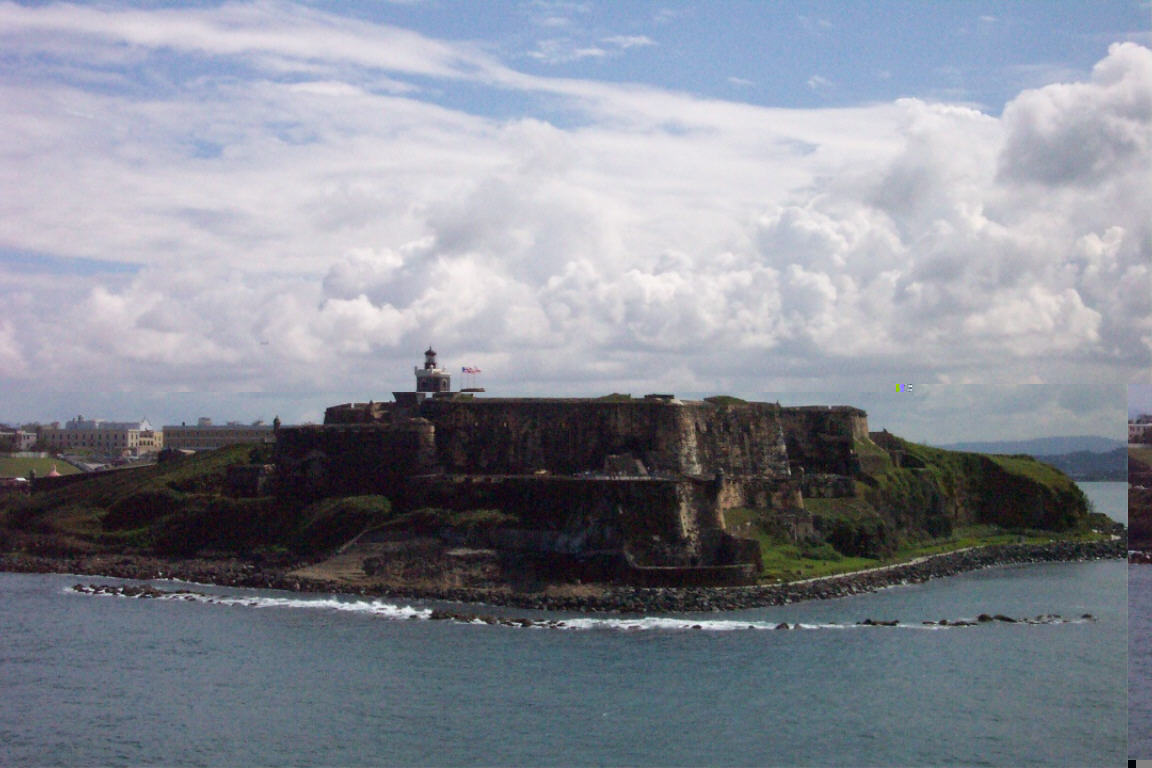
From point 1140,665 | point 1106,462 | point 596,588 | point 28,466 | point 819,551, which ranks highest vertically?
point 1106,462

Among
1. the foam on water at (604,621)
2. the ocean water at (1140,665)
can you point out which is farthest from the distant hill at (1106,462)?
the foam on water at (604,621)

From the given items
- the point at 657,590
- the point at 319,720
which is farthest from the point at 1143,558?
the point at 657,590

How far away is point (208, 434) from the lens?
156500 mm

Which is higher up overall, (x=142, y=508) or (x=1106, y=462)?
(x=1106, y=462)

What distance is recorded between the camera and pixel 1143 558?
93.1 feet

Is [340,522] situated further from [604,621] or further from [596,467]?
[604,621]

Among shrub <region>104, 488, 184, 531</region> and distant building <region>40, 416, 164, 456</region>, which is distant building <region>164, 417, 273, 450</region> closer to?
distant building <region>40, 416, 164, 456</region>

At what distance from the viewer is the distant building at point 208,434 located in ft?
492

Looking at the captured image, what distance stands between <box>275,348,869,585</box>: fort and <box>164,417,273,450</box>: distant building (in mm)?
70013

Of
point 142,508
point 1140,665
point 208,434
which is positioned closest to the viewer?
point 1140,665

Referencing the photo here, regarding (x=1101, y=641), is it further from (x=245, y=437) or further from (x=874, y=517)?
(x=245, y=437)

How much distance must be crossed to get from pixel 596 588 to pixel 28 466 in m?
77.8

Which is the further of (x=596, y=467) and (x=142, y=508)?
(x=142, y=508)

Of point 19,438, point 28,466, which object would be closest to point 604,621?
point 28,466
